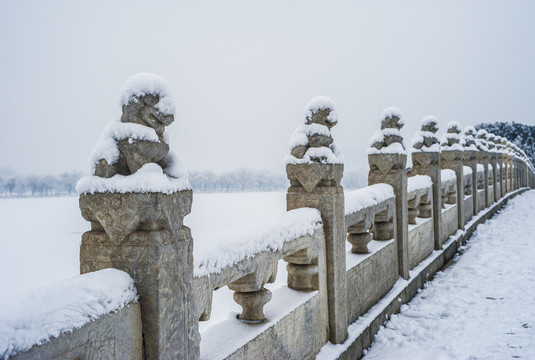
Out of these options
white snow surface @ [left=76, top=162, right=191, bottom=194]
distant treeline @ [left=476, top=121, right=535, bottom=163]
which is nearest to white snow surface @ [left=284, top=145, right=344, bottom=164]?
white snow surface @ [left=76, top=162, right=191, bottom=194]

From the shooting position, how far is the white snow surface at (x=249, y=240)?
94.3 inches

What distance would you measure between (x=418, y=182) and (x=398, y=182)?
1.46m

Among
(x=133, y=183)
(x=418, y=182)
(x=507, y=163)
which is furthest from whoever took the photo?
(x=507, y=163)

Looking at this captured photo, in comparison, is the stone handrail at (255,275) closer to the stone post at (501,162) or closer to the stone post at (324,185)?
the stone post at (324,185)

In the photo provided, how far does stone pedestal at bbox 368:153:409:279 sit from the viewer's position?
5.89 meters

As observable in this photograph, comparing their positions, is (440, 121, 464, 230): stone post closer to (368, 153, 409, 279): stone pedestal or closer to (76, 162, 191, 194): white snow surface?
(368, 153, 409, 279): stone pedestal

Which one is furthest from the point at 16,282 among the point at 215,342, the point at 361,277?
the point at 215,342

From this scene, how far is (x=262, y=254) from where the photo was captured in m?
2.89

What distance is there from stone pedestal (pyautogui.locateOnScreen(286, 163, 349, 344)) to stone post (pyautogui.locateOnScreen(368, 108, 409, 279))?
208 cm

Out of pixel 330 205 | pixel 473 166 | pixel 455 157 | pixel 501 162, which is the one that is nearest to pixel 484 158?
pixel 473 166

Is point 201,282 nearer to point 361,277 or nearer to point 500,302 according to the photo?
Result: point 361,277

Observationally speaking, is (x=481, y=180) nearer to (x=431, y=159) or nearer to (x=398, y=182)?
(x=431, y=159)

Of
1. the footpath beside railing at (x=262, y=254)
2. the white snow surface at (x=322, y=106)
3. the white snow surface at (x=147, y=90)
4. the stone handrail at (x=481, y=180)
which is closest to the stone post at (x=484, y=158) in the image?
the stone handrail at (x=481, y=180)

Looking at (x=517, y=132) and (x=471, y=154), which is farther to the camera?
(x=517, y=132)
